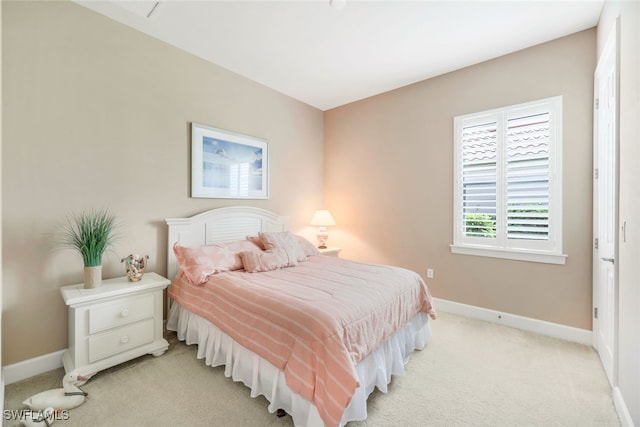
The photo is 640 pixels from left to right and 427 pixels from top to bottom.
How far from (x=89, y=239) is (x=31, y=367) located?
1.01 metres

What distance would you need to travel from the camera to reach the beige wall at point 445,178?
8.54ft

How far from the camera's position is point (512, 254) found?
→ 2.93 metres

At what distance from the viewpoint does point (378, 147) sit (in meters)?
3.96

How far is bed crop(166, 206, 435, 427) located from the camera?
1.48 m

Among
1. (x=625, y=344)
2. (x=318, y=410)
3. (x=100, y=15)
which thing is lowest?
(x=318, y=410)

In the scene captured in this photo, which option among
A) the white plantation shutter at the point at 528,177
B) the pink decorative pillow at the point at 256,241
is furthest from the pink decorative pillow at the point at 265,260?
the white plantation shutter at the point at 528,177

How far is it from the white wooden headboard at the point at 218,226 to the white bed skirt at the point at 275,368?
63cm

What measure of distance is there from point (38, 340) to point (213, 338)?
1.28 metres

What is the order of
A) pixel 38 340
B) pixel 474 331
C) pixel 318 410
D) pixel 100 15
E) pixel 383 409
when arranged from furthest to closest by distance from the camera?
pixel 474 331 → pixel 100 15 → pixel 38 340 → pixel 383 409 → pixel 318 410

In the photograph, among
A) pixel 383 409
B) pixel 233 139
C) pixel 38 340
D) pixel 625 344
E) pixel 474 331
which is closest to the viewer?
pixel 625 344

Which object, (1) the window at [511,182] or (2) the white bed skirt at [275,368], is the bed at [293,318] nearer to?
(2) the white bed skirt at [275,368]

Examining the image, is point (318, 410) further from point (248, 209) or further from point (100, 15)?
point (100, 15)

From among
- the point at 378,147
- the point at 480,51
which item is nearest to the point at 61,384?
the point at 378,147

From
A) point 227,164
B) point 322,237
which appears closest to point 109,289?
point 227,164
